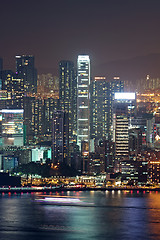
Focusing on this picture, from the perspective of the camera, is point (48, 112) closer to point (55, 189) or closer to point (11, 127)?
point (11, 127)

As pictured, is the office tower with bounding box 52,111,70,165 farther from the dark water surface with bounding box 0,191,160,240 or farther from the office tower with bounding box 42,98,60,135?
the dark water surface with bounding box 0,191,160,240

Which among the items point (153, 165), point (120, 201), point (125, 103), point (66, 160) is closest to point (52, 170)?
point (66, 160)

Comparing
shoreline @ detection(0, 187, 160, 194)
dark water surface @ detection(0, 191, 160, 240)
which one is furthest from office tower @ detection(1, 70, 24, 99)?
dark water surface @ detection(0, 191, 160, 240)

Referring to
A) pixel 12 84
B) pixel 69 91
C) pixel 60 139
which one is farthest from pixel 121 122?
pixel 12 84

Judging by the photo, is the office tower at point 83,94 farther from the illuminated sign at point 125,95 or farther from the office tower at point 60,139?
the office tower at point 60,139

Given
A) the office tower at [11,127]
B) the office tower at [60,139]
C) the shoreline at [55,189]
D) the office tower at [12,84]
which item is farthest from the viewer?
the office tower at [12,84]

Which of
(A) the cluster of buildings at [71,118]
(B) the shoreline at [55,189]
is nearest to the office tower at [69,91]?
(A) the cluster of buildings at [71,118]

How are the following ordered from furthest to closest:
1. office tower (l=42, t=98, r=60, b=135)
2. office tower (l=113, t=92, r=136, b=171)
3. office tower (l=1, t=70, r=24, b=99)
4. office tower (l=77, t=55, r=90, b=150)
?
office tower (l=1, t=70, r=24, b=99), office tower (l=42, t=98, r=60, b=135), office tower (l=77, t=55, r=90, b=150), office tower (l=113, t=92, r=136, b=171)
